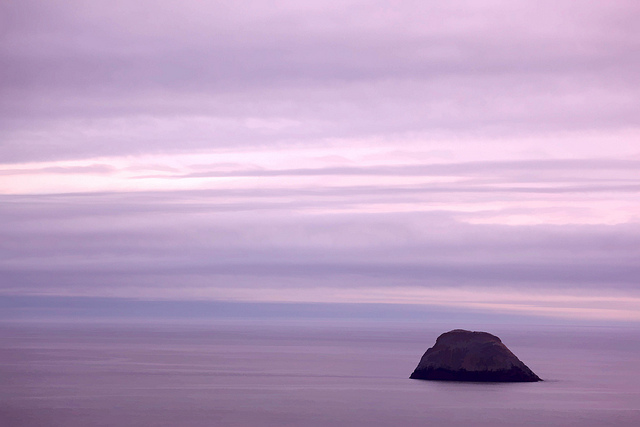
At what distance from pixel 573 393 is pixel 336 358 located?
58.7m

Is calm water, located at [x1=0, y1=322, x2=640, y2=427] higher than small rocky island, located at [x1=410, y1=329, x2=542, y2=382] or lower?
lower

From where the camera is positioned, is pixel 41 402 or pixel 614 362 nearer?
pixel 41 402

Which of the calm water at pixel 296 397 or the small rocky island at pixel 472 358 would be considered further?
the small rocky island at pixel 472 358

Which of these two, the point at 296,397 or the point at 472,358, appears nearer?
the point at 472,358

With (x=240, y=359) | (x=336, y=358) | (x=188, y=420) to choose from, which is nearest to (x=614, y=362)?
(x=336, y=358)

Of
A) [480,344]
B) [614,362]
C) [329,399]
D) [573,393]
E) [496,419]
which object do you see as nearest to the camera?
[496,419]

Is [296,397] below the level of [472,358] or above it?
below

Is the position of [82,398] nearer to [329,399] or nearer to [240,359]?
[329,399]

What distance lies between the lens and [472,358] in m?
62.5

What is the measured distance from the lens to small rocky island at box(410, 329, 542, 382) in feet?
201

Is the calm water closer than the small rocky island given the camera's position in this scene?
Yes

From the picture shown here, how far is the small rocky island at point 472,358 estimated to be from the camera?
201ft

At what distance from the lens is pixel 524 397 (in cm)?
6203

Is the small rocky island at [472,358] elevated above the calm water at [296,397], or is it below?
above
